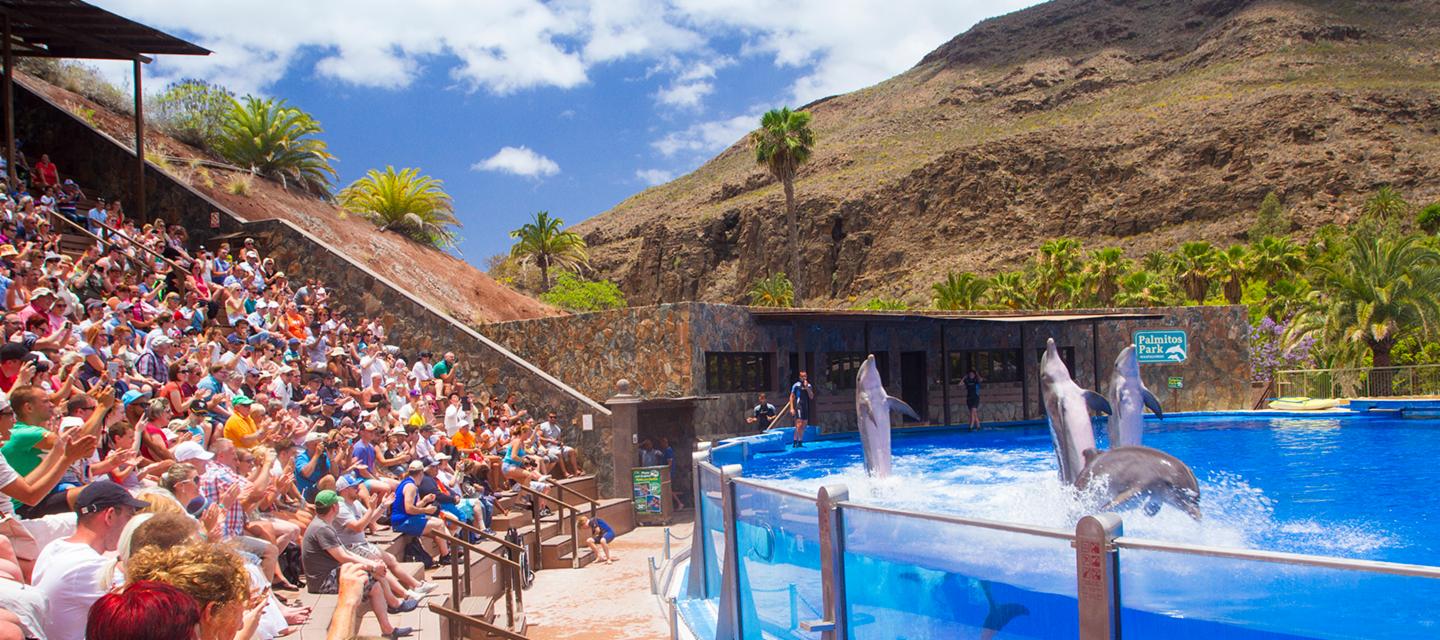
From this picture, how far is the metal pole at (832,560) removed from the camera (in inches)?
187

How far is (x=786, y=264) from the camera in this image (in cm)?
8362

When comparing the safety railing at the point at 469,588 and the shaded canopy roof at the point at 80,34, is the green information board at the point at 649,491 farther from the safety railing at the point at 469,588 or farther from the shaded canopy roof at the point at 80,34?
the shaded canopy roof at the point at 80,34

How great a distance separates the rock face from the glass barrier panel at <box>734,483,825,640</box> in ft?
226

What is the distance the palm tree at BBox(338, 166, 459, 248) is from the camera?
95.6 ft

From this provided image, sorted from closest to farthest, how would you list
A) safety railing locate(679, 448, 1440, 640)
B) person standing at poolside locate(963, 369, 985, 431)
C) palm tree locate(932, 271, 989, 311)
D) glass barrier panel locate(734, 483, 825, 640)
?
1. safety railing locate(679, 448, 1440, 640)
2. glass barrier panel locate(734, 483, 825, 640)
3. person standing at poolside locate(963, 369, 985, 431)
4. palm tree locate(932, 271, 989, 311)

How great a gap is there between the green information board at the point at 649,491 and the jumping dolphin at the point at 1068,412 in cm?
724

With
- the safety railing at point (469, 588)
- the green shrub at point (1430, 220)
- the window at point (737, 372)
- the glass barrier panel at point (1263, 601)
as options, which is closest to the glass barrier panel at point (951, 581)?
the glass barrier panel at point (1263, 601)

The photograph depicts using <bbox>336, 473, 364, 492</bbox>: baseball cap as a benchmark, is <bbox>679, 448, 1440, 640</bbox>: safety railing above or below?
above

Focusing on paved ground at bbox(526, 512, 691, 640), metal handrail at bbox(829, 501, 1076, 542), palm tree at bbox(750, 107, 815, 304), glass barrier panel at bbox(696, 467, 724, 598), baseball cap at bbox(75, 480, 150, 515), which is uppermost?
palm tree at bbox(750, 107, 815, 304)

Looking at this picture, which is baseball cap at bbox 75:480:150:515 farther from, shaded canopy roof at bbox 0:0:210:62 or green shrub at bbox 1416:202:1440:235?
green shrub at bbox 1416:202:1440:235

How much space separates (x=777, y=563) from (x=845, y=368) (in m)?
21.3

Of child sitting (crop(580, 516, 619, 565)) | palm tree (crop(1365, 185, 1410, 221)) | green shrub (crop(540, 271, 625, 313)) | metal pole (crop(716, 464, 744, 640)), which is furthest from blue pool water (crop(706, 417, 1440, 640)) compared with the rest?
palm tree (crop(1365, 185, 1410, 221))

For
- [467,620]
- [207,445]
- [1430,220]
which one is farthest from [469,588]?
[1430,220]

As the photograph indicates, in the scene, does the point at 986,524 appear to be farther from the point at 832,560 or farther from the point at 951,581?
the point at 832,560
